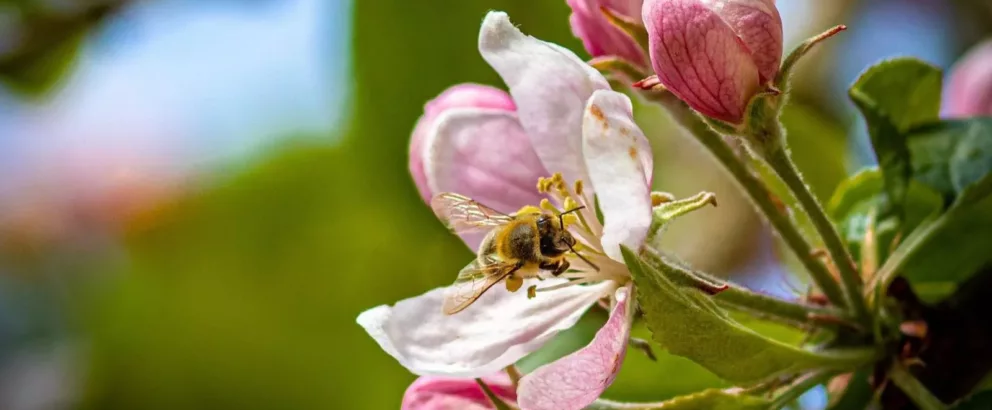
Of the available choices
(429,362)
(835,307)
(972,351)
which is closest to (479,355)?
(429,362)

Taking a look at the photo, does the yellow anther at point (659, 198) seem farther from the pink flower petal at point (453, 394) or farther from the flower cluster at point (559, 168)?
the pink flower petal at point (453, 394)

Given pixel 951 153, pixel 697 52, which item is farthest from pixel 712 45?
pixel 951 153

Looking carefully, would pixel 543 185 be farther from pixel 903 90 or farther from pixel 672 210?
pixel 903 90

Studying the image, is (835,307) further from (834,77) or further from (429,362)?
(834,77)

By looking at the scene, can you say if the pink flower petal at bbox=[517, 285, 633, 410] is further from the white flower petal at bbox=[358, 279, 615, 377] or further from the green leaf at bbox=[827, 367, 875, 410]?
the green leaf at bbox=[827, 367, 875, 410]

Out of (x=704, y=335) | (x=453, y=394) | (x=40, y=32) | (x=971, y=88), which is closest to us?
(x=704, y=335)

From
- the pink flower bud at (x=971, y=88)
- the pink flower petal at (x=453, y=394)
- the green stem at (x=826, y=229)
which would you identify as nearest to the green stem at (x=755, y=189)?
the green stem at (x=826, y=229)
